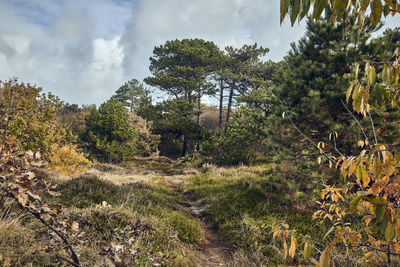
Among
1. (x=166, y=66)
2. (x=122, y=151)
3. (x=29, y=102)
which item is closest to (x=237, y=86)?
(x=166, y=66)

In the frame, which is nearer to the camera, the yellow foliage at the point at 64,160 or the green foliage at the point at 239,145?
the yellow foliage at the point at 64,160

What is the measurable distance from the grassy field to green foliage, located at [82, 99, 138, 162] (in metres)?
12.6

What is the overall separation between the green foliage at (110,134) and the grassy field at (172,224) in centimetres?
1258

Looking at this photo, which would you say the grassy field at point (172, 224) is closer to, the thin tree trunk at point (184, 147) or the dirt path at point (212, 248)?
the dirt path at point (212, 248)

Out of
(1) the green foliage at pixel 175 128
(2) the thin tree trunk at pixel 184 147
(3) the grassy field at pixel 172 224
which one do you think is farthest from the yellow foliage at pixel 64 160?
(2) the thin tree trunk at pixel 184 147

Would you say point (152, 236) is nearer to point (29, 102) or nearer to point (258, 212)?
point (258, 212)

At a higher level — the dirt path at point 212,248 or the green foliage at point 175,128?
the green foliage at point 175,128

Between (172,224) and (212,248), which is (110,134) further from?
(212,248)

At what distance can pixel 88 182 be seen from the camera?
26.6ft

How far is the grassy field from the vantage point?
358 cm

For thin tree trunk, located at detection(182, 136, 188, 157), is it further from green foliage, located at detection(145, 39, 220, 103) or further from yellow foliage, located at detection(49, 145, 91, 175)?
yellow foliage, located at detection(49, 145, 91, 175)

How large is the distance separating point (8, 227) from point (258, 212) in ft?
19.3

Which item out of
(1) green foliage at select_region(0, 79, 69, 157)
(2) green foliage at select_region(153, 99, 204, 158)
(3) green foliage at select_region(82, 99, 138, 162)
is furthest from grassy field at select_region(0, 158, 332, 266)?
(2) green foliage at select_region(153, 99, 204, 158)

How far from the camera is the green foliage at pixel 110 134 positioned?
21.4m
